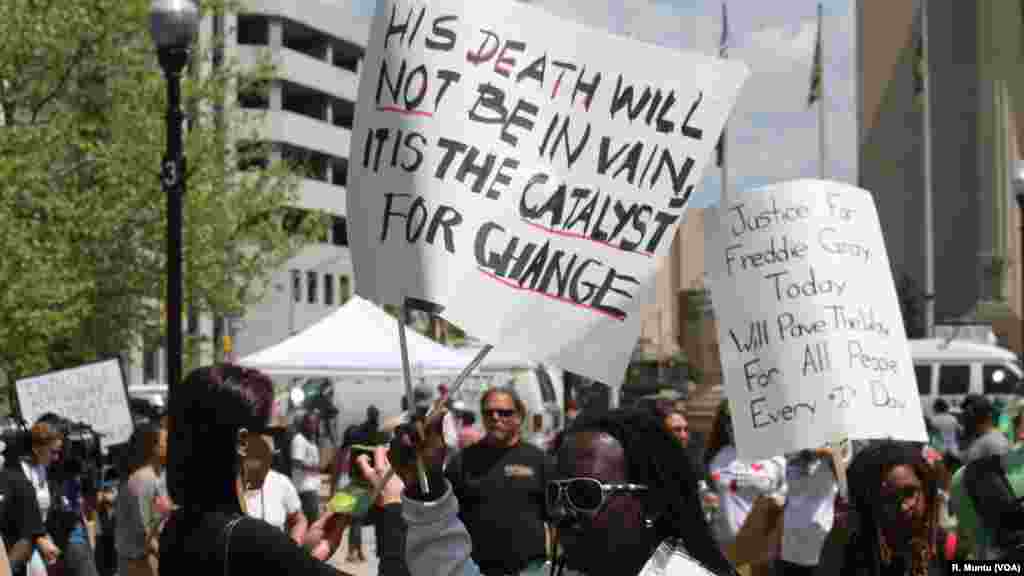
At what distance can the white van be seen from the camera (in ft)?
107

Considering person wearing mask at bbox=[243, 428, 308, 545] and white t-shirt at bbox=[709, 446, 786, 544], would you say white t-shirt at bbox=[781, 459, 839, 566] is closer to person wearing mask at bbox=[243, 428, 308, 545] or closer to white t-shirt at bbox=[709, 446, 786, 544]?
white t-shirt at bbox=[709, 446, 786, 544]

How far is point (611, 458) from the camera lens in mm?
3535

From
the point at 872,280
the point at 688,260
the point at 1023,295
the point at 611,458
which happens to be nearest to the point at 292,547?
the point at 611,458

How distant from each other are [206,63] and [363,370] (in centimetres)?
1164

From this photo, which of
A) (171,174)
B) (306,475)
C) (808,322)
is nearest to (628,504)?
(808,322)

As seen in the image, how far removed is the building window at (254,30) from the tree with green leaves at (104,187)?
3981cm

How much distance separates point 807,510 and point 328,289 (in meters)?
67.9

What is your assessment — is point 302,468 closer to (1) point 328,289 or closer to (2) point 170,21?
(2) point 170,21

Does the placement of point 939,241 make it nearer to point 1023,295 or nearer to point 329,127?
point 1023,295

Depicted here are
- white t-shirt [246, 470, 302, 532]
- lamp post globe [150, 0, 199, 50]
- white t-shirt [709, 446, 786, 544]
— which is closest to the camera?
white t-shirt [246, 470, 302, 532]

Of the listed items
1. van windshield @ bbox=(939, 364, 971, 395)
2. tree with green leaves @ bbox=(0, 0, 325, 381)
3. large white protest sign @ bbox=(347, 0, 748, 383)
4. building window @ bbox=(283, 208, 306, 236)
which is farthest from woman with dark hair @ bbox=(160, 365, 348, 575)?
van windshield @ bbox=(939, 364, 971, 395)

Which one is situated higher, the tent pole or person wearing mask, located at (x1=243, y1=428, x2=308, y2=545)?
the tent pole

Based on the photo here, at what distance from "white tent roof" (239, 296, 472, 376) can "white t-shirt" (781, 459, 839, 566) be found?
11.6 metres

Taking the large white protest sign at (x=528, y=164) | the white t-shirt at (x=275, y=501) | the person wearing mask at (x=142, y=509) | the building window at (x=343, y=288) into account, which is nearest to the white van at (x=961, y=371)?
the person wearing mask at (x=142, y=509)
